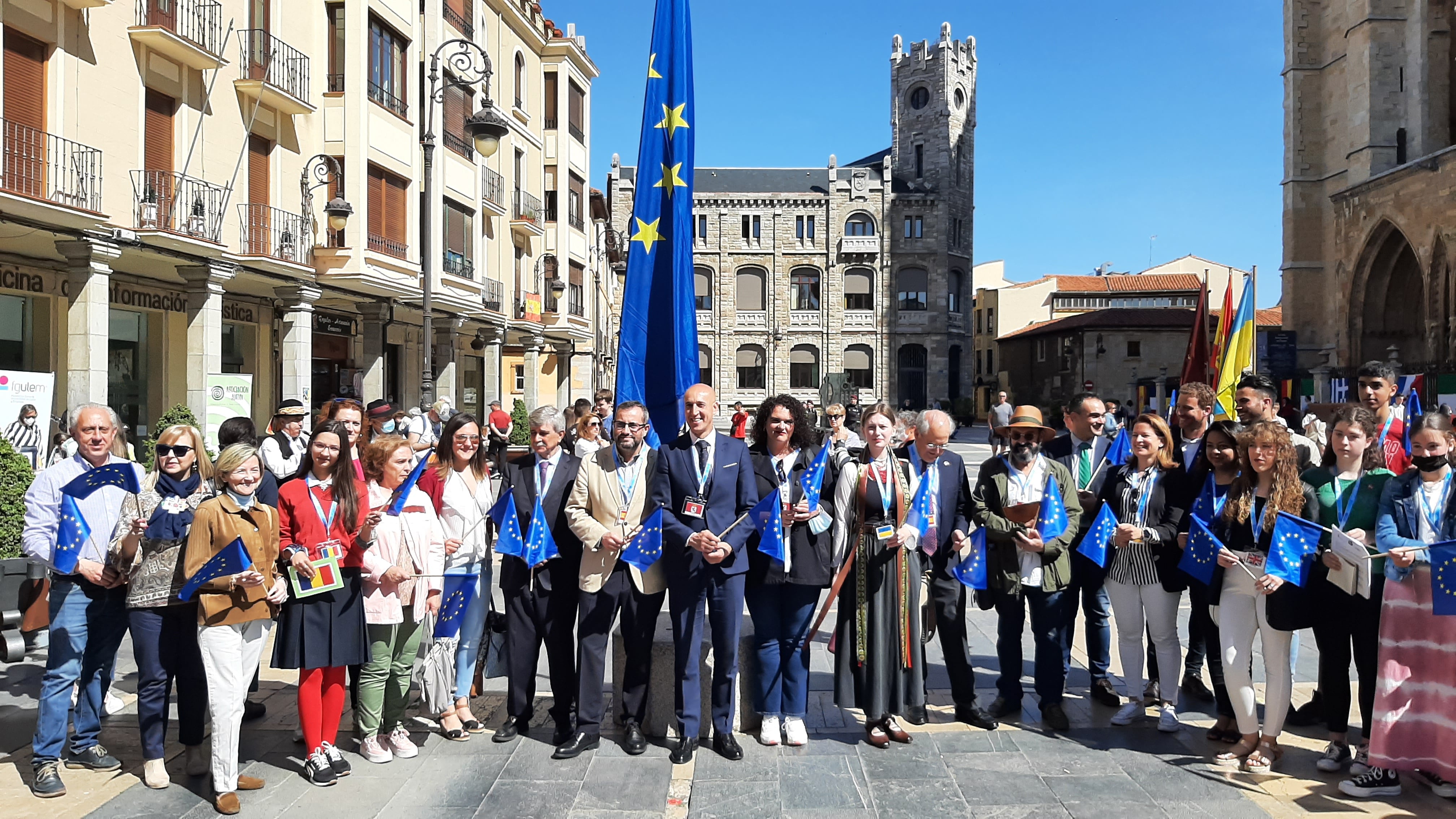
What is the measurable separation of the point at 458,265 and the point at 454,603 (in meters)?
20.4

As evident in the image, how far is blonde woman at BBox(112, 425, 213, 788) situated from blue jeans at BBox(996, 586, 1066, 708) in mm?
4528

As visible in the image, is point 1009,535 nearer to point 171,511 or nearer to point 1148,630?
point 1148,630

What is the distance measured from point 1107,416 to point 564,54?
2890 cm

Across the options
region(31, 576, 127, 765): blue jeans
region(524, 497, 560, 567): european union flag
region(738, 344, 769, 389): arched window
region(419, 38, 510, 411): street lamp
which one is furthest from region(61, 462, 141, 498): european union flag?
region(738, 344, 769, 389): arched window

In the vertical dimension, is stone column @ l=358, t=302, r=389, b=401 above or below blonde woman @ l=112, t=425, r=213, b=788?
above

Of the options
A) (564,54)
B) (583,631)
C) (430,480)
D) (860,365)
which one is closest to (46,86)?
(430,480)

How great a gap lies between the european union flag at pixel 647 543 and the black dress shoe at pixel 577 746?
3.46ft

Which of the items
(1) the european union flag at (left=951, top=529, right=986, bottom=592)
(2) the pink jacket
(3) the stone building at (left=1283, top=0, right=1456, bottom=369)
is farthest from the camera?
(3) the stone building at (left=1283, top=0, right=1456, bottom=369)

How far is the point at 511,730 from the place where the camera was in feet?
18.9

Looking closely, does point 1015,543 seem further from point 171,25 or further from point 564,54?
point 564,54

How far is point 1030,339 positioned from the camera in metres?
60.1

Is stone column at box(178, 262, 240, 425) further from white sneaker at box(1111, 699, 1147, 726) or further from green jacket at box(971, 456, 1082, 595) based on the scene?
white sneaker at box(1111, 699, 1147, 726)

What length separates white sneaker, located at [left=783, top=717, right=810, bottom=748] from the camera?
18.4ft

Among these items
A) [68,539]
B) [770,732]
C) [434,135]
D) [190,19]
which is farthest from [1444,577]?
[190,19]
